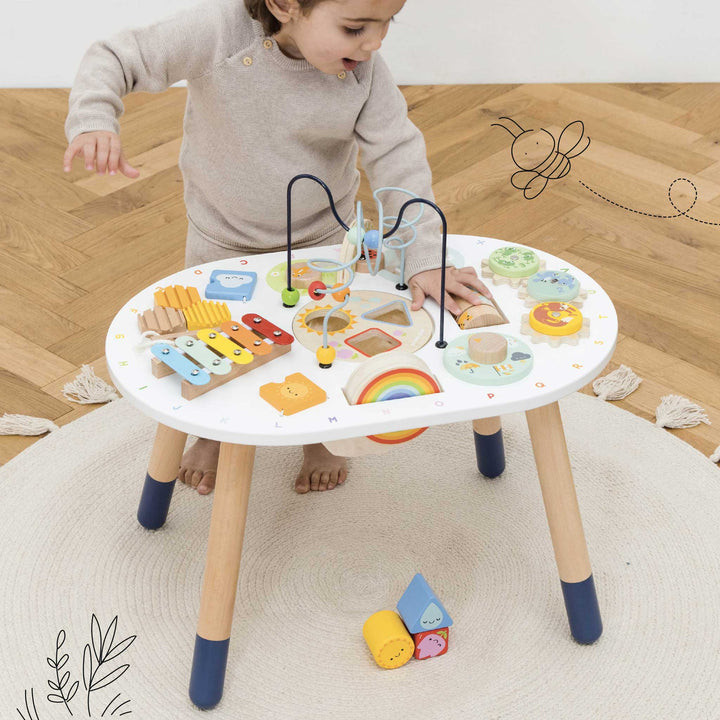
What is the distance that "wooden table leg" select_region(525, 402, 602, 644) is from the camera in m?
0.97

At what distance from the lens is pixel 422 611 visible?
100cm

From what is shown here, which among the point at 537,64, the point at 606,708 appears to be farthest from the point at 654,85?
the point at 606,708

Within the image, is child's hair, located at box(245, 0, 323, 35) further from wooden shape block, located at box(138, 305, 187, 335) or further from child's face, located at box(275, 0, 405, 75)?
wooden shape block, located at box(138, 305, 187, 335)

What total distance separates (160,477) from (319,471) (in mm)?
212

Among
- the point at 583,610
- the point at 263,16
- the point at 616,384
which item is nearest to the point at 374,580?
the point at 583,610

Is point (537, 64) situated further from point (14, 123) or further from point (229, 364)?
point (229, 364)

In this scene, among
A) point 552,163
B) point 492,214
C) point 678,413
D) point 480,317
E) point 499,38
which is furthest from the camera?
point 499,38

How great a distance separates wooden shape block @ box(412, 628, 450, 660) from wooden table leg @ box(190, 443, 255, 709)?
0.19 m

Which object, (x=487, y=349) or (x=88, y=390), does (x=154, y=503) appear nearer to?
(x=88, y=390)

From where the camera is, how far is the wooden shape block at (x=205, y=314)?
98 centimetres

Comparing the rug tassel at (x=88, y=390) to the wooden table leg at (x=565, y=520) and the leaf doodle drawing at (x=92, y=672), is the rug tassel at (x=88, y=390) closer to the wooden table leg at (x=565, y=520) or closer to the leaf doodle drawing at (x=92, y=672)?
the leaf doodle drawing at (x=92, y=672)

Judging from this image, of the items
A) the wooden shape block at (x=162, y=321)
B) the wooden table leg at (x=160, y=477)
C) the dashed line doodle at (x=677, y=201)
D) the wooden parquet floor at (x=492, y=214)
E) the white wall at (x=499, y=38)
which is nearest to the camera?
the wooden shape block at (x=162, y=321)

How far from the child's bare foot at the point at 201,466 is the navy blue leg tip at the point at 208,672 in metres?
0.30

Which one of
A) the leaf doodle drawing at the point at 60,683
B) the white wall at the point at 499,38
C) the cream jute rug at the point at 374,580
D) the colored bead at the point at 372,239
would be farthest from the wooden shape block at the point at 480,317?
the white wall at the point at 499,38
